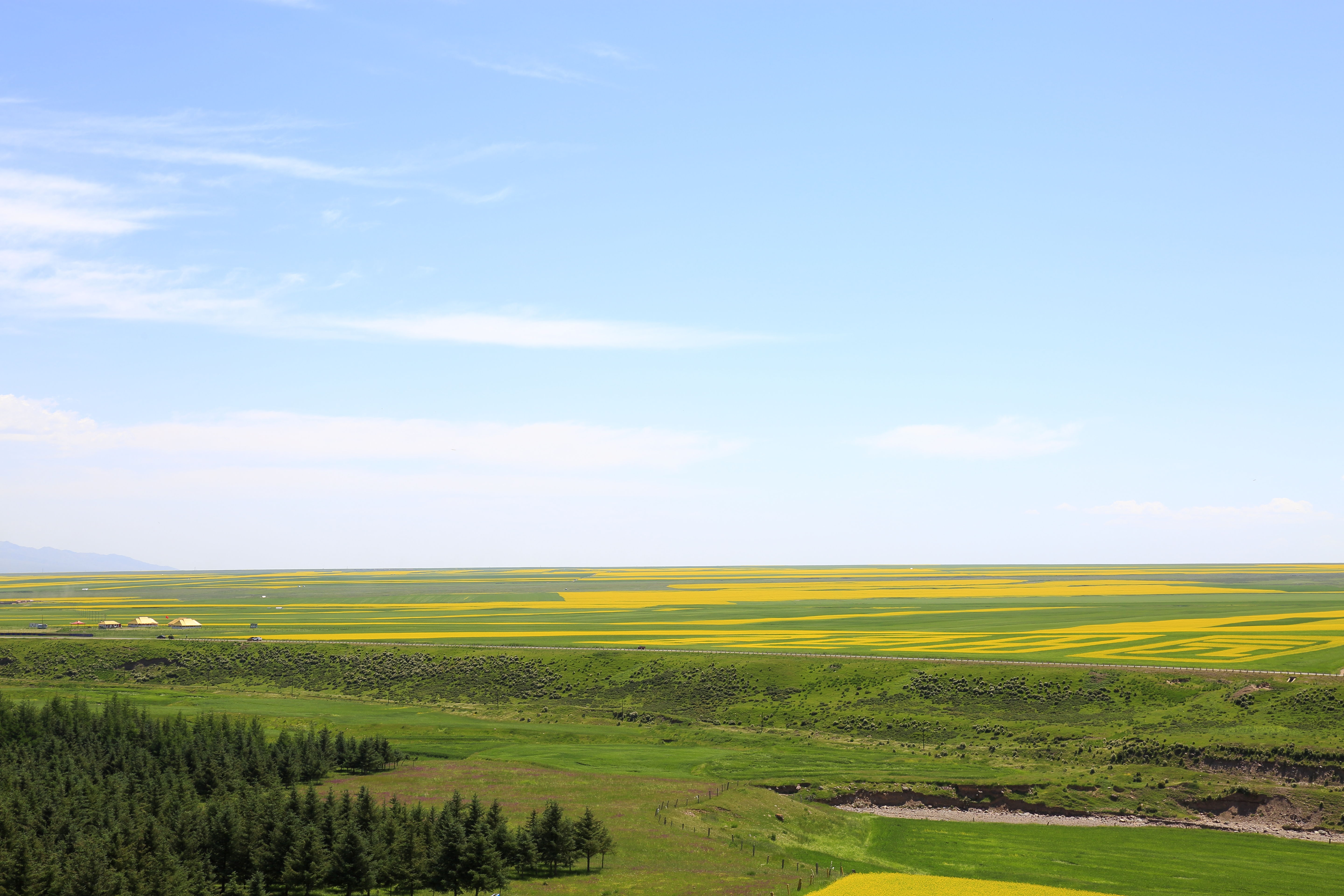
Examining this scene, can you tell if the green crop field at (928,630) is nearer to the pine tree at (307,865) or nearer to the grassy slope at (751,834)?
the grassy slope at (751,834)

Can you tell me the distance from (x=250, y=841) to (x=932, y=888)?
3886cm

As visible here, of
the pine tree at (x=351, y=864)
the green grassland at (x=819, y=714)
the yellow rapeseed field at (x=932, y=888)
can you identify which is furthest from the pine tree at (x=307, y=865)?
the green grassland at (x=819, y=714)

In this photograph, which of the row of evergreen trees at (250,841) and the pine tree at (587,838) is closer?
the row of evergreen trees at (250,841)

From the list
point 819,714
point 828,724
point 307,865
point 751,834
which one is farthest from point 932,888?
point 819,714

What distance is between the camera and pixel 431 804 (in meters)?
69.4

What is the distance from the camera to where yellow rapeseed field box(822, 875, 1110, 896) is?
50.3 meters

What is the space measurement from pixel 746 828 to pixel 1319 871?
35.2m

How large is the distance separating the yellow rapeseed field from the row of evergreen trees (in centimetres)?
1486

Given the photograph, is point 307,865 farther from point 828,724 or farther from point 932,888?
point 828,724

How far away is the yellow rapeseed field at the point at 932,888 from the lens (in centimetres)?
5028

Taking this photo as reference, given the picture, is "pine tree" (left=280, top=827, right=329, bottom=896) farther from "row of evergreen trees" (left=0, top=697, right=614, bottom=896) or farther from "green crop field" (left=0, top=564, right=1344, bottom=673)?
"green crop field" (left=0, top=564, right=1344, bottom=673)

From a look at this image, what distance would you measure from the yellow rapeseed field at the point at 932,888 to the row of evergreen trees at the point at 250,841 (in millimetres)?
14857

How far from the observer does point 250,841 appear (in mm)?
55969

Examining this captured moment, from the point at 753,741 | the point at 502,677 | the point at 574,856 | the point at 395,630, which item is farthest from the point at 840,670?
the point at 395,630
